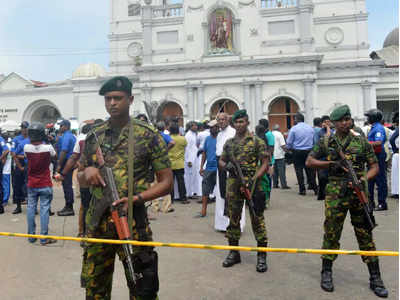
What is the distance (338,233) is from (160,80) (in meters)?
22.8

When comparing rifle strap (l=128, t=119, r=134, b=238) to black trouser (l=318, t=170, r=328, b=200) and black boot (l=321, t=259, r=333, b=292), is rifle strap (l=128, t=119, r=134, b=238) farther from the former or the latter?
black trouser (l=318, t=170, r=328, b=200)

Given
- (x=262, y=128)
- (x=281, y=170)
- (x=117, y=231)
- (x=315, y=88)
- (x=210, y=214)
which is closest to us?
(x=117, y=231)

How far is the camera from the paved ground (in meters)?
3.24

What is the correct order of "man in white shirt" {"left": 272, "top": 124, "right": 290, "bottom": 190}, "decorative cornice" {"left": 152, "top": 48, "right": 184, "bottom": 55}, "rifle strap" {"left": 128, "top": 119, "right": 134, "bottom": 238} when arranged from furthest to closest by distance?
"decorative cornice" {"left": 152, "top": 48, "right": 184, "bottom": 55}, "man in white shirt" {"left": 272, "top": 124, "right": 290, "bottom": 190}, "rifle strap" {"left": 128, "top": 119, "right": 134, "bottom": 238}

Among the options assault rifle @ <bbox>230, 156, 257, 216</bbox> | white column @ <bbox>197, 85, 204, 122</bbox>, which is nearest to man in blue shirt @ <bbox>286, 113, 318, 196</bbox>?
assault rifle @ <bbox>230, 156, 257, 216</bbox>

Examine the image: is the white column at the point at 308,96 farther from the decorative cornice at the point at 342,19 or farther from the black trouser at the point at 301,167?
the black trouser at the point at 301,167

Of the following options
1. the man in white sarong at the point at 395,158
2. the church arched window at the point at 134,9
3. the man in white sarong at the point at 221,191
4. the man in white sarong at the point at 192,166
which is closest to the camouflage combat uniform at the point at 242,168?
the man in white sarong at the point at 221,191

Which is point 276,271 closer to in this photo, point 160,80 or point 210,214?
point 210,214

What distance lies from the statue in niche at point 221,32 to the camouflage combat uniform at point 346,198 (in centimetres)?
2199

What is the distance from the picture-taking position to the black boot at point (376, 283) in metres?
3.11

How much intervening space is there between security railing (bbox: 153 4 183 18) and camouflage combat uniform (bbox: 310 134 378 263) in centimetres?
2539

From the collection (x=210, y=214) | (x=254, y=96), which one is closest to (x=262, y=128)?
(x=210, y=214)

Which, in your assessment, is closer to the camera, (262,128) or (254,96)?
(262,128)

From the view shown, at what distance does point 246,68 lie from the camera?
2331cm
